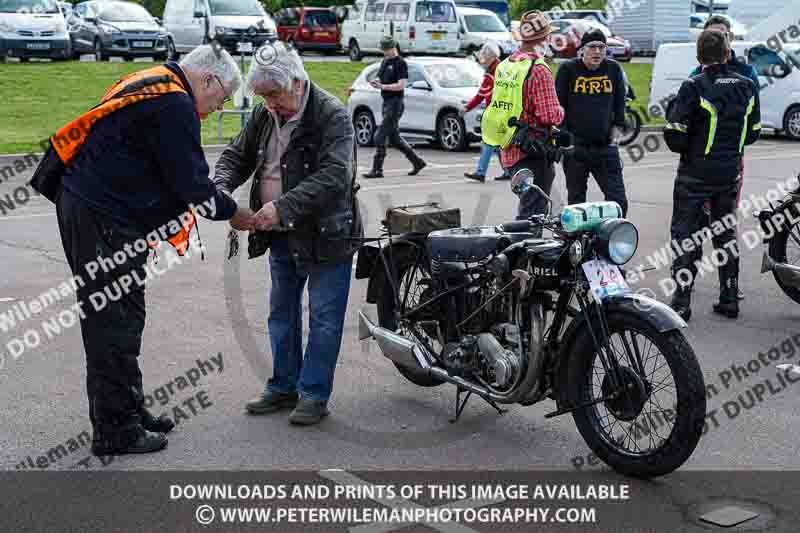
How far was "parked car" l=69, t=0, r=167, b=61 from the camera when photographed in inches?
1161

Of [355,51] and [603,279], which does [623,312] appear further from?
[355,51]

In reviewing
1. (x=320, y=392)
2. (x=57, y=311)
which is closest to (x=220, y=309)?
(x=57, y=311)

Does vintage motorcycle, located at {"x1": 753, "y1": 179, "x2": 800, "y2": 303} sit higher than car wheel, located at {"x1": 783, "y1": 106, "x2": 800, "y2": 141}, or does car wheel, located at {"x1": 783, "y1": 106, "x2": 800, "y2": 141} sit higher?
vintage motorcycle, located at {"x1": 753, "y1": 179, "x2": 800, "y2": 303}

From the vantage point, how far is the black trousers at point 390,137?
1584 centimetres

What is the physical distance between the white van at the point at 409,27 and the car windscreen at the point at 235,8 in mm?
4245

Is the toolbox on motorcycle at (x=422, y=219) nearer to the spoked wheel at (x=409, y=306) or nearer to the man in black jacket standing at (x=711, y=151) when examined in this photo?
the spoked wheel at (x=409, y=306)

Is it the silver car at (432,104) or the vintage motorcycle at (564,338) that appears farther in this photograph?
the silver car at (432,104)

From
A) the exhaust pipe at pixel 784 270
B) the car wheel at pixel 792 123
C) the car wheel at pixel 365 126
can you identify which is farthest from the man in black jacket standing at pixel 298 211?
the car wheel at pixel 792 123

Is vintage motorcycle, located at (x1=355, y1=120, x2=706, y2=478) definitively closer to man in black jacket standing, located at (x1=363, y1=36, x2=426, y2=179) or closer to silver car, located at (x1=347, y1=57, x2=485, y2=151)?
man in black jacket standing, located at (x1=363, y1=36, x2=426, y2=179)

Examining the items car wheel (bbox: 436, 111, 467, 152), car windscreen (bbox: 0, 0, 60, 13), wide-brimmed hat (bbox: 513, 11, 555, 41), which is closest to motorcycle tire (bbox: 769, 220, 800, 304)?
wide-brimmed hat (bbox: 513, 11, 555, 41)

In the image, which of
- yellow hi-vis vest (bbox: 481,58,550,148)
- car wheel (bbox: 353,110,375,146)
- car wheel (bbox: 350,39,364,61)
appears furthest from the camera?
car wheel (bbox: 350,39,364,61)

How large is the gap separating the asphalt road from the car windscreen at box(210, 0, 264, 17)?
70.2ft

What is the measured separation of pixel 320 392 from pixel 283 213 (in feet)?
3.09

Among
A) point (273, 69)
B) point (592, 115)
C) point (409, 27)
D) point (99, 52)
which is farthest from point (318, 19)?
point (273, 69)
